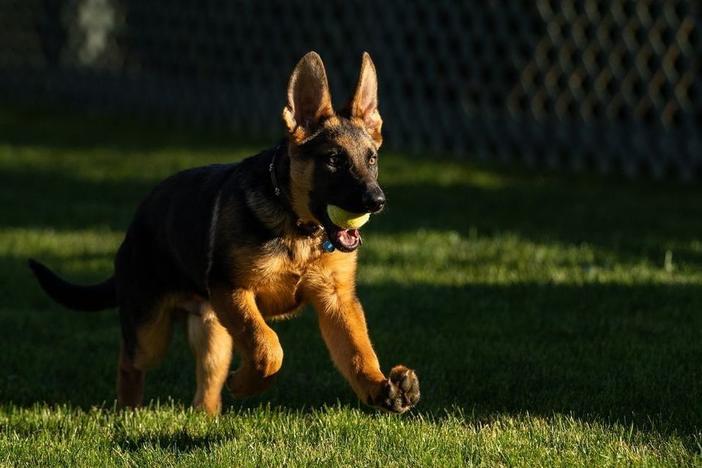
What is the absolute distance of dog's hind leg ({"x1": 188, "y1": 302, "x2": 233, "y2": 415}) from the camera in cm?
447

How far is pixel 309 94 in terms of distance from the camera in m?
4.30

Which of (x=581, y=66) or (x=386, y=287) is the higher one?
(x=581, y=66)

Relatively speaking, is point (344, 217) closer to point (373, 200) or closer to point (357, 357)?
point (373, 200)

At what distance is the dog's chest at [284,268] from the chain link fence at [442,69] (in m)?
6.21

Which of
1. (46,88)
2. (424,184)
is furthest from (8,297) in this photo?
(46,88)

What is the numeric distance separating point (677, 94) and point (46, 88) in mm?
8770

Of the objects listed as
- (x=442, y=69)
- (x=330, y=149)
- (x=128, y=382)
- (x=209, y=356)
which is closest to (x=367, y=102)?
(x=330, y=149)


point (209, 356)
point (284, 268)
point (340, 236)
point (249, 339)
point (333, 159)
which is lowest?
point (209, 356)

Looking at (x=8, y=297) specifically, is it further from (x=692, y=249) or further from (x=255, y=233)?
(x=692, y=249)

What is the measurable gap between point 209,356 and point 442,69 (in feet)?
25.7

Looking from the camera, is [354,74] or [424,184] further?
[354,74]

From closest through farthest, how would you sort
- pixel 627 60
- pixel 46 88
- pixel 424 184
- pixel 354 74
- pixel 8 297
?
1. pixel 8 297
2. pixel 424 184
3. pixel 627 60
4. pixel 354 74
5. pixel 46 88

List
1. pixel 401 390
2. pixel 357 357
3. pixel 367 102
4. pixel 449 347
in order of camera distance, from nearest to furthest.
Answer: pixel 401 390
pixel 357 357
pixel 367 102
pixel 449 347

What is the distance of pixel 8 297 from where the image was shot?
6219mm
